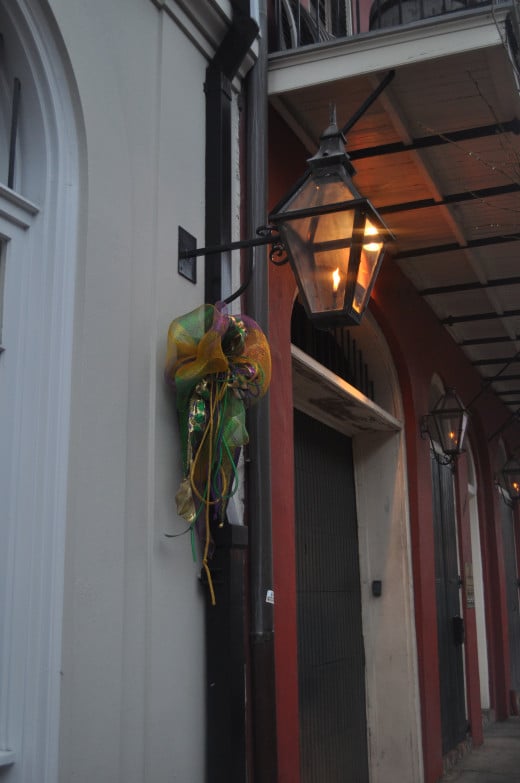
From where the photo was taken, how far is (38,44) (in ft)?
11.1

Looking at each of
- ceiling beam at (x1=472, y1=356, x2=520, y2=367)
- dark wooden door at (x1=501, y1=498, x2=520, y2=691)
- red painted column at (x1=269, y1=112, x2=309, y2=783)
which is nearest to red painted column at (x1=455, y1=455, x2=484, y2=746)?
ceiling beam at (x1=472, y1=356, x2=520, y2=367)

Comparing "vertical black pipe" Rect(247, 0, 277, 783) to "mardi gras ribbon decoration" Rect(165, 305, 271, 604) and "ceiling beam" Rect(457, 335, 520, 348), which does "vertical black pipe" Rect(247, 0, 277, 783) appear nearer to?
"mardi gras ribbon decoration" Rect(165, 305, 271, 604)

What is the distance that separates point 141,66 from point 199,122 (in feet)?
1.66

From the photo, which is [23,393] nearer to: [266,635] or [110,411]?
[110,411]

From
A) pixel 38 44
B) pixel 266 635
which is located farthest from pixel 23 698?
pixel 38 44

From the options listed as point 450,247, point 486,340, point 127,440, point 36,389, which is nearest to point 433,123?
point 450,247

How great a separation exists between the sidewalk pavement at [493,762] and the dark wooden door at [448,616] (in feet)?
0.72

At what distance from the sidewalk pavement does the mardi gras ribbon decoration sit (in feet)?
16.3

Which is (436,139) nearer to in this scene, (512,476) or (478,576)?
(478,576)

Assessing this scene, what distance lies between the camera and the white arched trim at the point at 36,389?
3.04 m

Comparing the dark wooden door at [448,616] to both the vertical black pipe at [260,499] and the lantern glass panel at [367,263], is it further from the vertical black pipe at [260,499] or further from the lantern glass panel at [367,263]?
the lantern glass panel at [367,263]

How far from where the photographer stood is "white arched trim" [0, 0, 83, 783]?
304 centimetres

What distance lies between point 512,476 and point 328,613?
20.4 feet

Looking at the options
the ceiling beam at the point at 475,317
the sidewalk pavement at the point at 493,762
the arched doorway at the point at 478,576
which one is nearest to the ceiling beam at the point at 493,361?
the arched doorway at the point at 478,576
